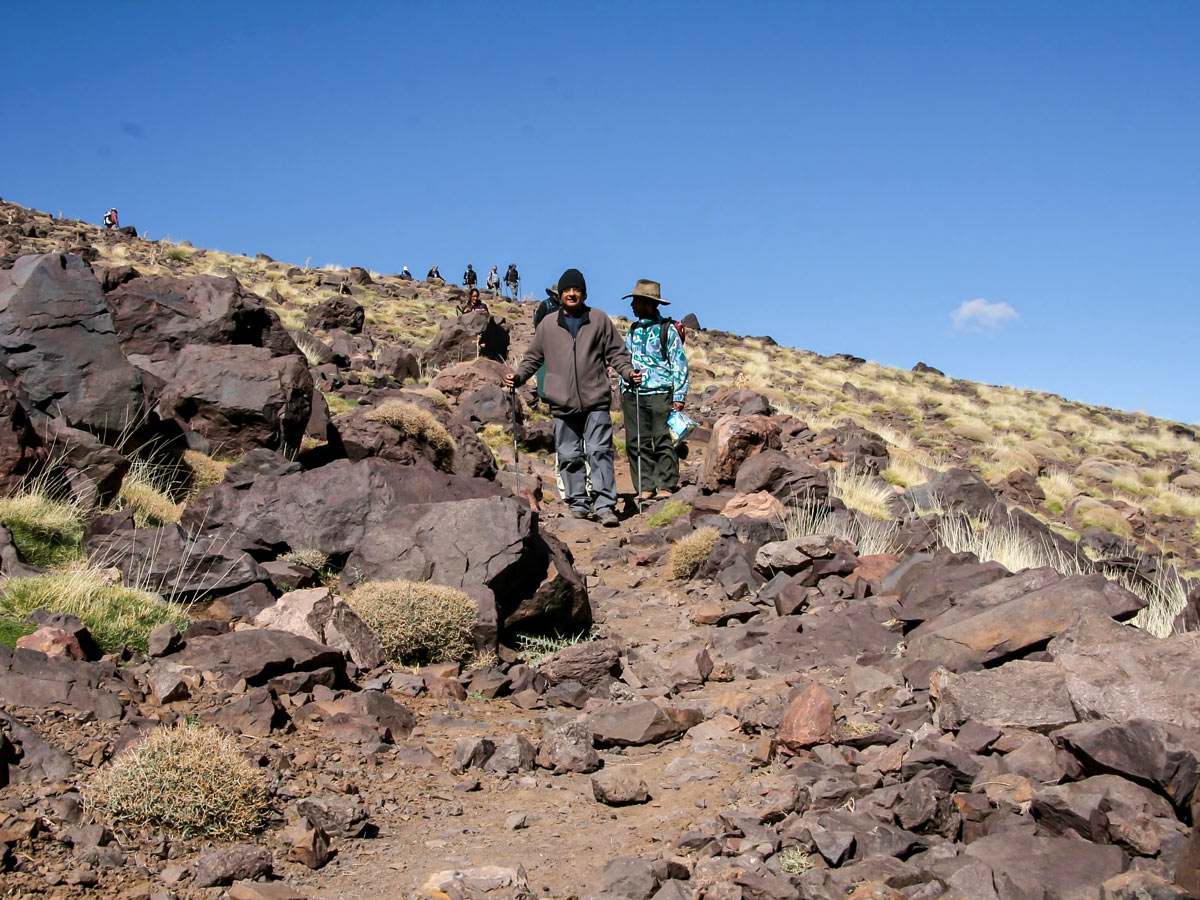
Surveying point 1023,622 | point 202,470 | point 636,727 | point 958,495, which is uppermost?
point 958,495

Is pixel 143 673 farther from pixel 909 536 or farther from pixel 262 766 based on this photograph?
pixel 909 536

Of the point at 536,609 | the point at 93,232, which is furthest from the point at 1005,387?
the point at 536,609

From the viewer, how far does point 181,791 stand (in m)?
3.88

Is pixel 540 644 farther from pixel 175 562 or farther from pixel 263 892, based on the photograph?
pixel 263 892

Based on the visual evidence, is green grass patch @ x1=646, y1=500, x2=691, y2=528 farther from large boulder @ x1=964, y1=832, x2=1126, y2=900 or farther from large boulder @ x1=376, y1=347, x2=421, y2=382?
large boulder @ x1=376, y1=347, x2=421, y2=382

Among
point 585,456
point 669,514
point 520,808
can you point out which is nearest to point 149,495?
point 585,456

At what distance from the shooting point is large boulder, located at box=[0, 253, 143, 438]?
8.88 metres

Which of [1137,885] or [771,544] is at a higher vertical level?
[771,544]

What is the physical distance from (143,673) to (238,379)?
566 centimetres

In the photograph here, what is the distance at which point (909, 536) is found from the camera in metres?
9.05

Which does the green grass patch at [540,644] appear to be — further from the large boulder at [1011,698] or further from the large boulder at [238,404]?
the large boulder at [238,404]

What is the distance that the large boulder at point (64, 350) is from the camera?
349 inches

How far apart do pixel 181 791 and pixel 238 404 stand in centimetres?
689

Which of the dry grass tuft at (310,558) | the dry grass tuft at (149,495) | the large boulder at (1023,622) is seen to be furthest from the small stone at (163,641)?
the large boulder at (1023,622)
